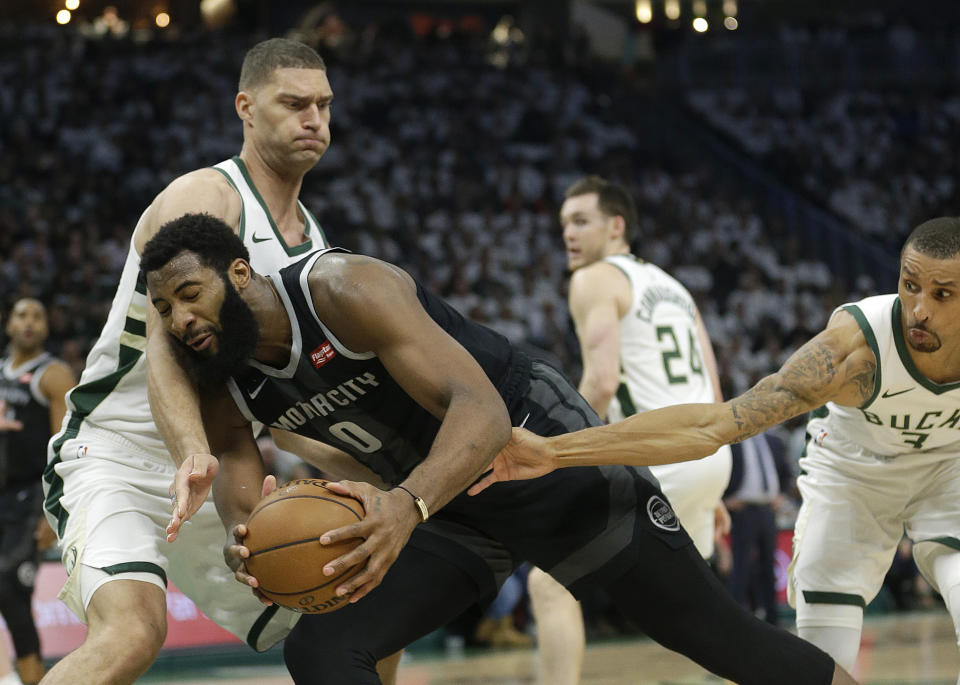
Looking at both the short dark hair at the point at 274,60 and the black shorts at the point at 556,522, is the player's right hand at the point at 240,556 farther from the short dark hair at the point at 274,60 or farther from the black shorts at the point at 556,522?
the short dark hair at the point at 274,60

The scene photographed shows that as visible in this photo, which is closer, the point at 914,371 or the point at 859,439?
the point at 914,371

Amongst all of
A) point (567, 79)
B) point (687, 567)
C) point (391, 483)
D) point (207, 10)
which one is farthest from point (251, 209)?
point (207, 10)

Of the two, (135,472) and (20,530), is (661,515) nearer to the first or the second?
(135,472)

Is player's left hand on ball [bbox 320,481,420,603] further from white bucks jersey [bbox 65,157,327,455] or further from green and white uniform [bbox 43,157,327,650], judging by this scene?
white bucks jersey [bbox 65,157,327,455]

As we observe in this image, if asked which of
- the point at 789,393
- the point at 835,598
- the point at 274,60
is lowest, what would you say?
the point at 835,598

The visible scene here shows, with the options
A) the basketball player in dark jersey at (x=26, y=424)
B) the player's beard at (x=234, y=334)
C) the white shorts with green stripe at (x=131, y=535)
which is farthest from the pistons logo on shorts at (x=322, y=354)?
the basketball player in dark jersey at (x=26, y=424)

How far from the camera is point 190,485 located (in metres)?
3.10

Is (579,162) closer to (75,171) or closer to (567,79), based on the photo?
(567,79)

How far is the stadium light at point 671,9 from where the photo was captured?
22.4 metres

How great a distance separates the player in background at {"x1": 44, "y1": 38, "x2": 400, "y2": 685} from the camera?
3.37 m

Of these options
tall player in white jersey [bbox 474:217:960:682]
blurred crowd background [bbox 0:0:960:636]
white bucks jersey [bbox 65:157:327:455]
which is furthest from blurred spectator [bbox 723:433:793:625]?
white bucks jersey [bbox 65:157:327:455]

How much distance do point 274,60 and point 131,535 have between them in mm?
1765

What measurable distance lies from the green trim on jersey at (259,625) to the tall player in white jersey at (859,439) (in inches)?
45.2

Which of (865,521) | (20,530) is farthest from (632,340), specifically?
(20,530)
